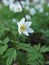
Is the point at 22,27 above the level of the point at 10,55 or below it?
above

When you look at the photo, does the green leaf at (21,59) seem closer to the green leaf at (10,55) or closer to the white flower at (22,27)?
the green leaf at (10,55)

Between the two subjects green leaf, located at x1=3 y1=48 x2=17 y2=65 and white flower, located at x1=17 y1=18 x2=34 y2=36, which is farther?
white flower, located at x1=17 y1=18 x2=34 y2=36

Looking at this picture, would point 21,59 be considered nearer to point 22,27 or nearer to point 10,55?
point 10,55

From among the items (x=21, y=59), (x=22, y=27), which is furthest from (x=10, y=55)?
(x=22, y=27)

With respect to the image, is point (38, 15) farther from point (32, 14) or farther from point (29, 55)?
point (29, 55)

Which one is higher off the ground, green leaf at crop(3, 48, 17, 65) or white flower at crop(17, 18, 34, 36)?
white flower at crop(17, 18, 34, 36)

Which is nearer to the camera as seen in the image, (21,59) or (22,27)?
(21,59)

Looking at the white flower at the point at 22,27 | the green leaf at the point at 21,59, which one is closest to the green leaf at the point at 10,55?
the green leaf at the point at 21,59

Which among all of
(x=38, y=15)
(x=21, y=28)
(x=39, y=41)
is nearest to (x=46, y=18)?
(x=38, y=15)

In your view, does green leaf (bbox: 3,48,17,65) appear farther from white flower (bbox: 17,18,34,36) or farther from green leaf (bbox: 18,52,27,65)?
white flower (bbox: 17,18,34,36)

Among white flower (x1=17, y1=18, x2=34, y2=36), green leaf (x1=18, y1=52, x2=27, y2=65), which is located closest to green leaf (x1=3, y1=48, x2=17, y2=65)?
green leaf (x1=18, y1=52, x2=27, y2=65)

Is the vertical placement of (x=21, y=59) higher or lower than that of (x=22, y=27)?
lower
